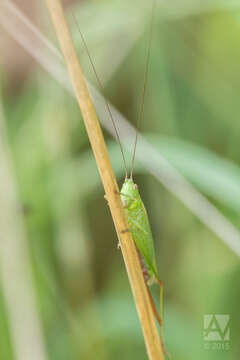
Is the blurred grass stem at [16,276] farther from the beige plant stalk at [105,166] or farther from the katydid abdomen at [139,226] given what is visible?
the beige plant stalk at [105,166]

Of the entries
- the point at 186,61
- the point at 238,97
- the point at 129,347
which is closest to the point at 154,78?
the point at 186,61

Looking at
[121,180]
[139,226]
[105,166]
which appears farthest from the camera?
[121,180]

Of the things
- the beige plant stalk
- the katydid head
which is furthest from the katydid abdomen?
the beige plant stalk

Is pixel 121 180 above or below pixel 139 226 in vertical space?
above

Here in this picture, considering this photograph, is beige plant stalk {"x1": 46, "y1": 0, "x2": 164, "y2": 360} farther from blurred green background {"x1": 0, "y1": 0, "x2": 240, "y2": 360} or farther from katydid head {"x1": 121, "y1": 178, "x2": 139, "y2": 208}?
blurred green background {"x1": 0, "y1": 0, "x2": 240, "y2": 360}

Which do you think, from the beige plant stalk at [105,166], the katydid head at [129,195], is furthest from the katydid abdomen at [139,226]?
the beige plant stalk at [105,166]

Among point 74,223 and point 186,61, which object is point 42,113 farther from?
point 186,61

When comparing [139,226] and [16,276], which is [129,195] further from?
[16,276]

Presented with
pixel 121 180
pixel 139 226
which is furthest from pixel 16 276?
pixel 121 180
